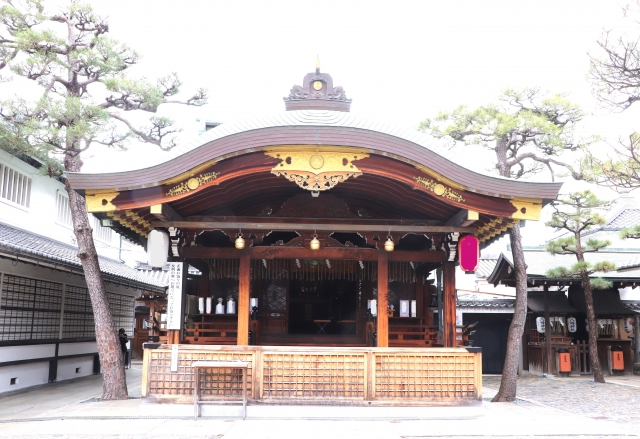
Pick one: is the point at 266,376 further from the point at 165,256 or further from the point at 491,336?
the point at 491,336

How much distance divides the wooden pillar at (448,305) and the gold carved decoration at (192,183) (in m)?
4.68

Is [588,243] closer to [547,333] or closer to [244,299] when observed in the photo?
[547,333]

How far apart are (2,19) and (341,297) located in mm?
9165

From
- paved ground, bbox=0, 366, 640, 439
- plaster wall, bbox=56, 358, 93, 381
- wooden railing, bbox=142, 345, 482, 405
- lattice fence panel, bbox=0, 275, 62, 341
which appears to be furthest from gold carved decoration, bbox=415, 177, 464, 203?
plaster wall, bbox=56, 358, 93, 381

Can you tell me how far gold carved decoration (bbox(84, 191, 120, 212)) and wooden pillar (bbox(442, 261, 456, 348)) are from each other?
19.4ft

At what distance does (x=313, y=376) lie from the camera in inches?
378

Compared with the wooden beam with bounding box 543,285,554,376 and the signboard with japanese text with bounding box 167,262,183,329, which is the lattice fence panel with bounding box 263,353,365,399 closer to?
the signboard with japanese text with bounding box 167,262,183,329

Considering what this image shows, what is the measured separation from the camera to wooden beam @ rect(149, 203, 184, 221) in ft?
30.9

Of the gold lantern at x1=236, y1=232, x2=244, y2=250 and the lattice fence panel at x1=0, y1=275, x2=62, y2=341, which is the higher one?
the gold lantern at x1=236, y1=232, x2=244, y2=250

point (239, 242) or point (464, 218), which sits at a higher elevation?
point (464, 218)

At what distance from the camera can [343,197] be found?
11.6 meters

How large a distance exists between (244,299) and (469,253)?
4008mm

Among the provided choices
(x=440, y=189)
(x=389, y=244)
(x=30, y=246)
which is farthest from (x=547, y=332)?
(x=30, y=246)

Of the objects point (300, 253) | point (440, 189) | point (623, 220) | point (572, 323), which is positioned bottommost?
point (572, 323)
